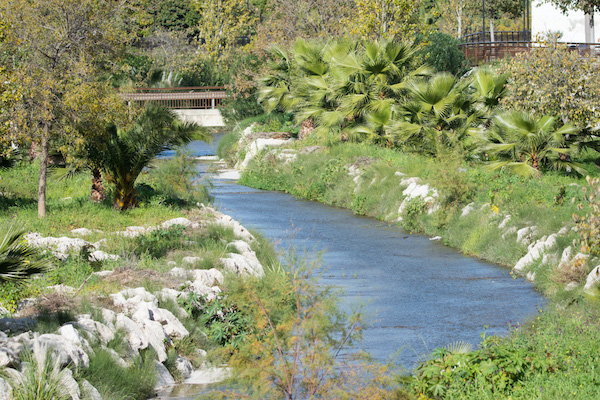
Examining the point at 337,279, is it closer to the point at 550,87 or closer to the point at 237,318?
the point at 237,318

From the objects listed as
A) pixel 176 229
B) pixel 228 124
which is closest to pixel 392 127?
pixel 176 229

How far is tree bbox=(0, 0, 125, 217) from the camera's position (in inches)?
525

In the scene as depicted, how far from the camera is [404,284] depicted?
1280 cm

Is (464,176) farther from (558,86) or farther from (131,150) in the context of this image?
(131,150)

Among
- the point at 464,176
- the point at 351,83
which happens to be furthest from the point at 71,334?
the point at 351,83

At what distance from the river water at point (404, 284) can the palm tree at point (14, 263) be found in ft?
9.25

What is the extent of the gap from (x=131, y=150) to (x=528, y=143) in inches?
336

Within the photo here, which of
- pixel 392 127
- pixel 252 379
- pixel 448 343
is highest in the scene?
pixel 392 127

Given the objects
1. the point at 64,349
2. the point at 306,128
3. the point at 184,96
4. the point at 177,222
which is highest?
the point at 184,96

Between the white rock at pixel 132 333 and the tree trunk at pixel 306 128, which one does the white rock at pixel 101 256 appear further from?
the tree trunk at pixel 306 128

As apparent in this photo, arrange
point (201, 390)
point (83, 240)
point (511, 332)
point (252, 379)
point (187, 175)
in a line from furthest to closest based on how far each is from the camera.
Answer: point (187, 175) → point (83, 240) → point (511, 332) → point (201, 390) → point (252, 379)

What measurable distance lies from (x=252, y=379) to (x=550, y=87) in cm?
1329

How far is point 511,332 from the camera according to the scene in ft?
30.0

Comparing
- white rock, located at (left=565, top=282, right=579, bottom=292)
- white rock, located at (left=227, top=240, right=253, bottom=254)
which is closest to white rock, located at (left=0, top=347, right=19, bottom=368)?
white rock, located at (left=227, top=240, right=253, bottom=254)
